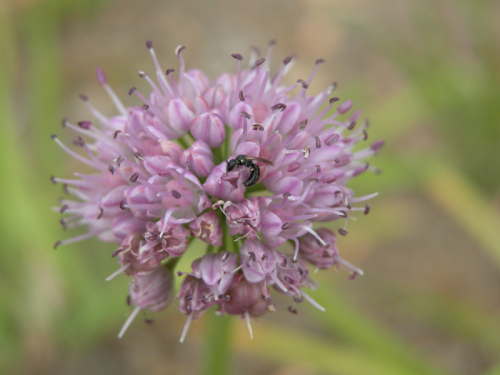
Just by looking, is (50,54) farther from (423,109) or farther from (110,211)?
(423,109)

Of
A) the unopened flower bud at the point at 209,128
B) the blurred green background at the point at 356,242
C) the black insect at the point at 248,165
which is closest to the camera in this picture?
the black insect at the point at 248,165

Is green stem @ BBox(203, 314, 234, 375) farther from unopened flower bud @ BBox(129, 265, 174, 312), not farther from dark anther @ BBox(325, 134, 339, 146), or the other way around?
dark anther @ BBox(325, 134, 339, 146)

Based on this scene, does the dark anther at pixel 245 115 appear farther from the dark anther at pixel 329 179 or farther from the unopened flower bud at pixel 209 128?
the dark anther at pixel 329 179

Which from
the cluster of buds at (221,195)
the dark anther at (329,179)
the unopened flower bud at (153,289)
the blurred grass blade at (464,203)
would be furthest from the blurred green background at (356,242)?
the dark anther at (329,179)

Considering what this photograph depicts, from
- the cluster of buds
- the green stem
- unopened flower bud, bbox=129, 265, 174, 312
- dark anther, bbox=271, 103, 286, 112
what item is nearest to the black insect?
the cluster of buds

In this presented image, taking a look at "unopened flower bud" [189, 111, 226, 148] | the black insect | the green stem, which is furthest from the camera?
the green stem

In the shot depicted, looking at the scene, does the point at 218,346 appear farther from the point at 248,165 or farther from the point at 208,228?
the point at 248,165

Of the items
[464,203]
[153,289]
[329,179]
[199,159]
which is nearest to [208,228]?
[199,159]
